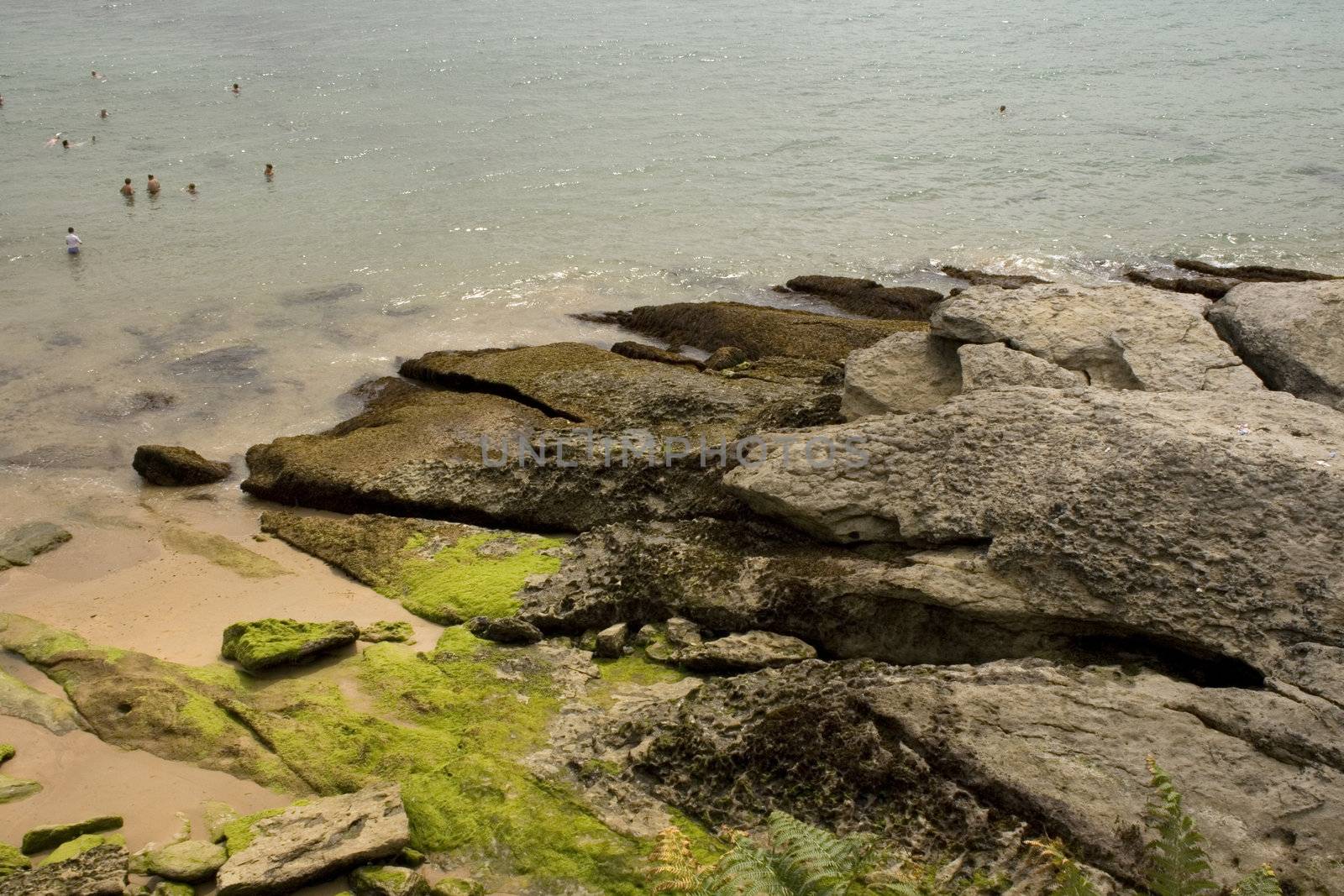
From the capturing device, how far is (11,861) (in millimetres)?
6664

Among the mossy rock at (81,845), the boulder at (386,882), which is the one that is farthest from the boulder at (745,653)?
the mossy rock at (81,845)

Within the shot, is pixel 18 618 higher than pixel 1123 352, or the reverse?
pixel 1123 352

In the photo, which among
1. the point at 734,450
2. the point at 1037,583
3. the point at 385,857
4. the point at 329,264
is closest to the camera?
the point at 385,857

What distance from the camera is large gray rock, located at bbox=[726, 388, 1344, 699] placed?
7121mm

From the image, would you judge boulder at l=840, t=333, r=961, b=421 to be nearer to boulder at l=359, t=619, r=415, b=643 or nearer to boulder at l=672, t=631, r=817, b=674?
boulder at l=672, t=631, r=817, b=674

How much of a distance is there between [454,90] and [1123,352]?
36.7 meters

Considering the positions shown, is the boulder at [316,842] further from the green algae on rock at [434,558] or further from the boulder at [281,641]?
the green algae on rock at [434,558]

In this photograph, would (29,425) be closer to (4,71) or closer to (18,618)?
(18,618)

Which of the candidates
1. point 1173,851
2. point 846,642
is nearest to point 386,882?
point 846,642

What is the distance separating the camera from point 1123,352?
32.9ft

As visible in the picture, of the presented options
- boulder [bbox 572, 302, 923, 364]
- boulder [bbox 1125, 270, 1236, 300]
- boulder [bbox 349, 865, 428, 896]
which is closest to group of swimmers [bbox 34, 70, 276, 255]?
boulder [bbox 572, 302, 923, 364]

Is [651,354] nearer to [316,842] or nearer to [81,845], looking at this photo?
[316,842]

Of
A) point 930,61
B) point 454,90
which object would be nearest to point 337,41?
point 454,90

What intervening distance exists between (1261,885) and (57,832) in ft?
22.8
